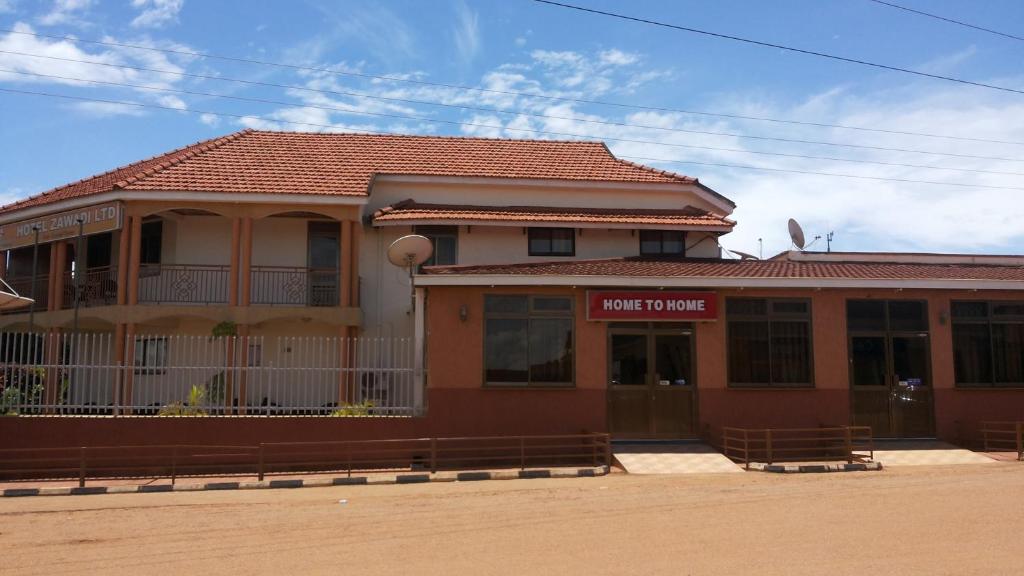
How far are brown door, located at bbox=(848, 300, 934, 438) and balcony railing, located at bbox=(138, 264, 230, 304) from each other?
14320 mm

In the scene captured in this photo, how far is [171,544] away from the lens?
28.7 feet

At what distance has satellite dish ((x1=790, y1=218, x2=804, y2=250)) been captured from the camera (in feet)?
70.2

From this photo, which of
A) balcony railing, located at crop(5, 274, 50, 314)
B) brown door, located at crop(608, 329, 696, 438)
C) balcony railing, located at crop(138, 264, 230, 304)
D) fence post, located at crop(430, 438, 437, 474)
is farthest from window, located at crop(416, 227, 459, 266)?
balcony railing, located at crop(5, 274, 50, 314)

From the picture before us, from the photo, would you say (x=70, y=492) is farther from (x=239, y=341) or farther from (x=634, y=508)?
(x=634, y=508)

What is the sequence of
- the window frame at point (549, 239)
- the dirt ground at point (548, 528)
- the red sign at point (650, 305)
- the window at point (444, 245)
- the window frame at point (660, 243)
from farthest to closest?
the window frame at point (660, 243)
the window frame at point (549, 239)
the window at point (444, 245)
the red sign at point (650, 305)
the dirt ground at point (548, 528)

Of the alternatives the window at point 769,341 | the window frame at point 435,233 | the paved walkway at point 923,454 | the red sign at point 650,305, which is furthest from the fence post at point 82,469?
the paved walkway at point 923,454

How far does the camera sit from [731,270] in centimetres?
1727

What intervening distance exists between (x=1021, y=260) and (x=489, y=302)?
53.6ft

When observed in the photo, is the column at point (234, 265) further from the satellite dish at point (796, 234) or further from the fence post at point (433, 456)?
the satellite dish at point (796, 234)

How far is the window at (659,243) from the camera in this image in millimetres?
21406

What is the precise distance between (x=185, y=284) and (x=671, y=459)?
488 inches

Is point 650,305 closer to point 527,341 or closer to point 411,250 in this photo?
point 527,341

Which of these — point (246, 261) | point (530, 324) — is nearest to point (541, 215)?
point (530, 324)

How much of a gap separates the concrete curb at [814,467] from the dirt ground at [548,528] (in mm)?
768
